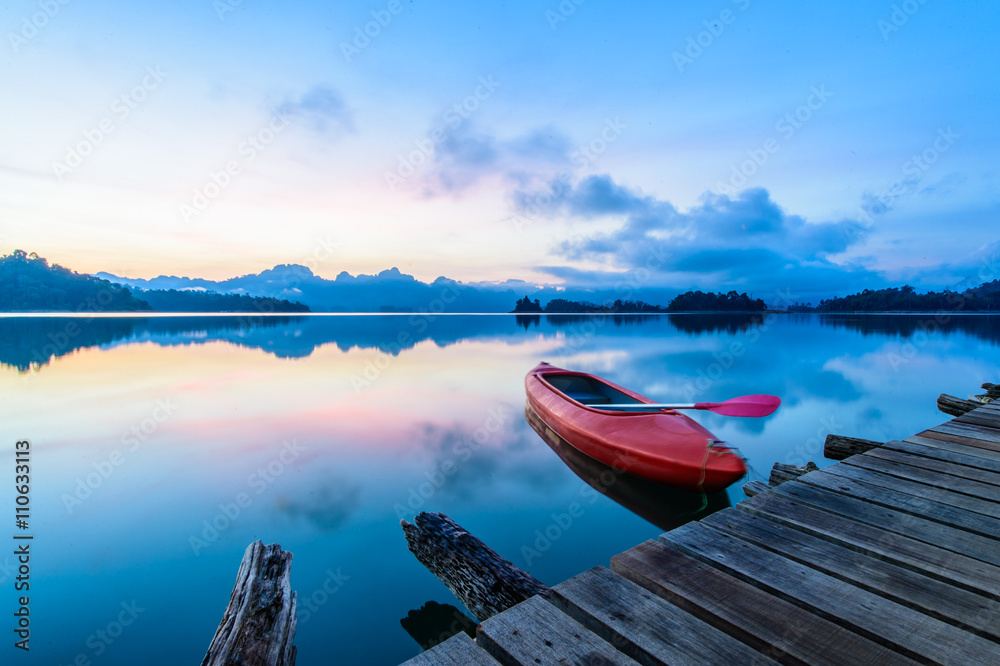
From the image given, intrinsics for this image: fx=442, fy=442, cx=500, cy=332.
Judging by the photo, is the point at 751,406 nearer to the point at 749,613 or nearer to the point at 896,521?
the point at 896,521

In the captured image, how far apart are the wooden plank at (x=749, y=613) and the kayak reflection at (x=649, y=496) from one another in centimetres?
371

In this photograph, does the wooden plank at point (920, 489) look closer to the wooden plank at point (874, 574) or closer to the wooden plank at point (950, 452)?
the wooden plank at point (950, 452)

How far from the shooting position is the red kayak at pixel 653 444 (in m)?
5.32

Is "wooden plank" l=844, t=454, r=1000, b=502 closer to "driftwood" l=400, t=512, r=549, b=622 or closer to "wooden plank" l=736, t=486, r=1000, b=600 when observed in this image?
"wooden plank" l=736, t=486, r=1000, b=600

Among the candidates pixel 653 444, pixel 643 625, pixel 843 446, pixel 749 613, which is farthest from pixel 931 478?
pixel 643 625

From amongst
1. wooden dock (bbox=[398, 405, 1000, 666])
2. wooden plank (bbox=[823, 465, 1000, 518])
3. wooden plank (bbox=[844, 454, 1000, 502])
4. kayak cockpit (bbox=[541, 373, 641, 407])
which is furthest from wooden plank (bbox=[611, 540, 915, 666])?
kayak cockpit (bbox=[541, 373, 641, 407])

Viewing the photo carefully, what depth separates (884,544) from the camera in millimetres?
2258

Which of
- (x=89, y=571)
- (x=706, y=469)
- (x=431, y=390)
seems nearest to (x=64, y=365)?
(x=431, y=390)

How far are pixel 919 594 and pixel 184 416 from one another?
12472mm

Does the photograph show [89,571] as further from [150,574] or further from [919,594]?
[919,594]

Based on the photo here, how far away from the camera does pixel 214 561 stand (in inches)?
183

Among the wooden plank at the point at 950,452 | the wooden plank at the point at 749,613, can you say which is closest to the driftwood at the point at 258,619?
the wooden plank at the point at 749,613

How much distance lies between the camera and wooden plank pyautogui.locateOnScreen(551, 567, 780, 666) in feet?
Result: 4.98

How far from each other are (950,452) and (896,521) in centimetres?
216
